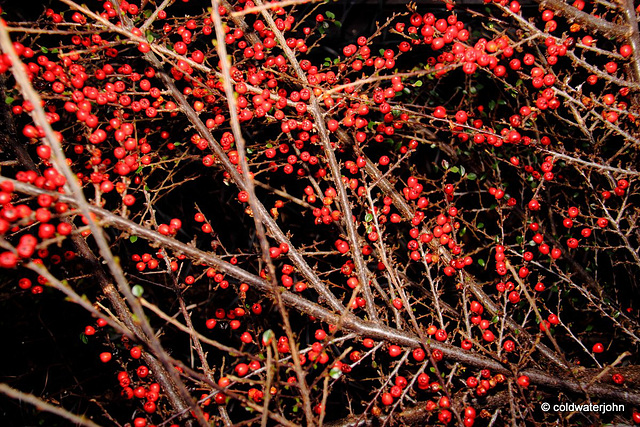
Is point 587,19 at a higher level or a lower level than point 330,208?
higher

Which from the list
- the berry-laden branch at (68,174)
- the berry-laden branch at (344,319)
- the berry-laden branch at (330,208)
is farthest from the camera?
the berry-laden branch at (330,208)

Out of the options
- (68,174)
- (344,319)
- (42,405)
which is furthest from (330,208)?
(42,405)

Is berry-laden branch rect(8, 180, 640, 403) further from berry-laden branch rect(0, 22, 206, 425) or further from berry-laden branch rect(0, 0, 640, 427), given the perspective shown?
berry-laden branch rect(0, 22, 206, 425)

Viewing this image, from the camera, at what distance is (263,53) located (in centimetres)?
289

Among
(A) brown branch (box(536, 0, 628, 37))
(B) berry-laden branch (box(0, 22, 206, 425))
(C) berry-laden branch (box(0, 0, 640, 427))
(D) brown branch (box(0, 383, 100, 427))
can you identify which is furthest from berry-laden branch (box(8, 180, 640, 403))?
(A) brown branch (box(536, 0, 628, 37))

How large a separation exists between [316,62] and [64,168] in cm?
364

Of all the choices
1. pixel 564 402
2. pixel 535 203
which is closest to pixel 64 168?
pixel 535 203

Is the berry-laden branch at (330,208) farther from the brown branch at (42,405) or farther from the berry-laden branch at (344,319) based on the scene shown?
the brown branch at (42,405)

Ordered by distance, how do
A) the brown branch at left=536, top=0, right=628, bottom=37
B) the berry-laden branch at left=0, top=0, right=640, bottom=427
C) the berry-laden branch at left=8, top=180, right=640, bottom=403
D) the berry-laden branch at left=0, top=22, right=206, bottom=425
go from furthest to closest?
the brown branch at left=536, top=0, right=628, bottom=37, the berry-laden branch at left=0, top=0, right=640, bottom=427, the berry-laden branch at left=8, top=180, right=640, bottom=403, the berry-laden branch at left=0, top=22, right=206, bottom=425

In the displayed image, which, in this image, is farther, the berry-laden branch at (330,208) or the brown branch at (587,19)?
the brown branch at (587,19)

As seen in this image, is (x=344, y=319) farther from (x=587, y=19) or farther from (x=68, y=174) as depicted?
(x=587, y=19)

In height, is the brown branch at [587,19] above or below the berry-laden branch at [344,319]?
above

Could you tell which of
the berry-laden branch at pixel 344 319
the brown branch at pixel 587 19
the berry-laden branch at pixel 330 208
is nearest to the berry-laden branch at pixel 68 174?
the berry-laden branch at pixel 330 208

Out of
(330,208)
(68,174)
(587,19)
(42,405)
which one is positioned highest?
(587,19)
